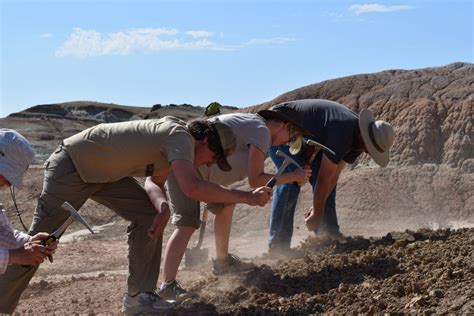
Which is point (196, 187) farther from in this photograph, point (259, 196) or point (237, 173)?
point (237, 173)

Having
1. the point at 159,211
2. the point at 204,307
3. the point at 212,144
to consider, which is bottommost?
the point at 204,307

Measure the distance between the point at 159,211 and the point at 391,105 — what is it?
677 cm

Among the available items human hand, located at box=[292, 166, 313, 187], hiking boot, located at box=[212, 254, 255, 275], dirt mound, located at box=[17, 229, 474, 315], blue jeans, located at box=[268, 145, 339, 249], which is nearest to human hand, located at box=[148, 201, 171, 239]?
dirt mound, located at box=[17, 229, 474, 315]

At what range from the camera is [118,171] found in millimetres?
4363

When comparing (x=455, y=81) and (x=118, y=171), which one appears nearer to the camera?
(x=118, y=171)

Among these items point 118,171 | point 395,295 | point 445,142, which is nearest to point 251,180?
point 118,171

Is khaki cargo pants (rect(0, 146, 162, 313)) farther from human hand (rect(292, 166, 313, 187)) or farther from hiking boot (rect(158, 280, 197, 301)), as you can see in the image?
human hand (rect(292, 166, 313, 187))

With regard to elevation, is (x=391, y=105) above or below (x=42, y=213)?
above

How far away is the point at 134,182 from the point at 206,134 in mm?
600

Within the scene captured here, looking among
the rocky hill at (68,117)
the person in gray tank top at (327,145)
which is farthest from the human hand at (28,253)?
the rocky hill at (68,117)

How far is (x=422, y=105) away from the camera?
10.2 metres

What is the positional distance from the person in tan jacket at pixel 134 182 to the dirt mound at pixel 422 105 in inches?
228

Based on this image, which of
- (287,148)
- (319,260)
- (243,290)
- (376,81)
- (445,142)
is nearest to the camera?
(243,290)

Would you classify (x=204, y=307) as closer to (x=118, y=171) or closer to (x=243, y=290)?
(x=243, y=290)
